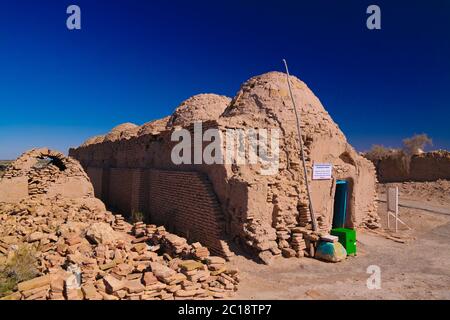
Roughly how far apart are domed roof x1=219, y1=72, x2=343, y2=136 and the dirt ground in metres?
3.84

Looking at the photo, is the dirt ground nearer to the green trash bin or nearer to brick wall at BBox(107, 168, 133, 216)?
the green trash bin

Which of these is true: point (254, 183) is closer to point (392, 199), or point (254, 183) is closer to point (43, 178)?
point (392, 199)

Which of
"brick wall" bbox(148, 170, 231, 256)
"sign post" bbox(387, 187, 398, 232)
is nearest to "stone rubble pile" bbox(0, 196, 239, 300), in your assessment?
"brick wall" bbox(148, 170, 231, 256)

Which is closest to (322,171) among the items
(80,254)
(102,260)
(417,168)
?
(102,260)

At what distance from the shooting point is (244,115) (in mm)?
10125

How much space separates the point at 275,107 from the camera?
33.1ft

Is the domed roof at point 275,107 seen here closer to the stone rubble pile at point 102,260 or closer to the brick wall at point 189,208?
the brick wall at point 189,208

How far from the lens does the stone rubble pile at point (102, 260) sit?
5.00 m

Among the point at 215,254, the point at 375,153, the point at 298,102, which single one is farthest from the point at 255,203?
the point at 375,153

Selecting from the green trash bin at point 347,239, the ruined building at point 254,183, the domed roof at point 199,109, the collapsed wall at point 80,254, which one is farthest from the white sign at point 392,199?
the domed roof at point 199,109

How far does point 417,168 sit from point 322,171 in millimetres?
16338
